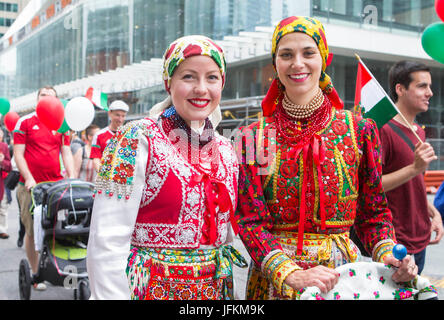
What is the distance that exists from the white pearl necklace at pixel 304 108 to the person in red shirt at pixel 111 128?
4767 millimetres

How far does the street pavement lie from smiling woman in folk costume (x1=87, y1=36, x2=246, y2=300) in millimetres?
1806

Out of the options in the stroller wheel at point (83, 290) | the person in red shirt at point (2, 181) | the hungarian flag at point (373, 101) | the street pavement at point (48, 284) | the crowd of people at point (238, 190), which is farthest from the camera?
the person in red shirt at point (2, 181)

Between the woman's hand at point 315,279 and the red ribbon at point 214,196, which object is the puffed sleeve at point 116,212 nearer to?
the red ribbon at point 214,196

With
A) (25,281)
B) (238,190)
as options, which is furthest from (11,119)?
(238,190)

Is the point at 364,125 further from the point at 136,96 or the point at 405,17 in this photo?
the point at 136,96

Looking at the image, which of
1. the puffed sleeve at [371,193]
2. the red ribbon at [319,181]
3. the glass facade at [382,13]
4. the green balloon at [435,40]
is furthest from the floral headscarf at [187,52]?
the glass facade at [382,13]

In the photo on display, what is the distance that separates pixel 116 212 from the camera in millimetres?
1713

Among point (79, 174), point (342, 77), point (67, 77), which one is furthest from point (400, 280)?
point (67, 77)

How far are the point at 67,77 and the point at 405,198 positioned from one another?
1233 inches

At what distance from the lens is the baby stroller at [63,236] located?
13.7ft

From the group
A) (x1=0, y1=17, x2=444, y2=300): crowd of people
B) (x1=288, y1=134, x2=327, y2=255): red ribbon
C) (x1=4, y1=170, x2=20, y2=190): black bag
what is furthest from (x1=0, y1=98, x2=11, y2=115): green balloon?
(x1=288, y1=134, x2=327, y2=255): red ribbon

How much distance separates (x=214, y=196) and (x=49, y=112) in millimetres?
3721
